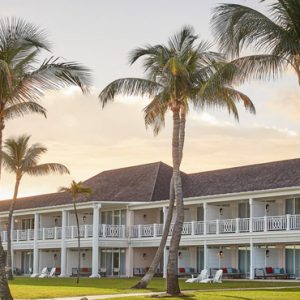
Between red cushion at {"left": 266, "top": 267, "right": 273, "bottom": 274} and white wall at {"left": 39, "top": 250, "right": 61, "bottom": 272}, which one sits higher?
white wall at {"left": 39, "top": 250, "right": 61, "bottom": 272}

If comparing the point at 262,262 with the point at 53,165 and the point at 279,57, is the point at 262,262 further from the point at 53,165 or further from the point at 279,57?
the point at 279,57

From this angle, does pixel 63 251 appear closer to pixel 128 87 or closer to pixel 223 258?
pixel 223 258

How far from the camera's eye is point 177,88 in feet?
97.8

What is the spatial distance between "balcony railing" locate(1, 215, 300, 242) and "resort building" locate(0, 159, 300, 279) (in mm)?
54

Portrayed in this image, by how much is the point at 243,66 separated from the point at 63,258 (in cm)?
3158

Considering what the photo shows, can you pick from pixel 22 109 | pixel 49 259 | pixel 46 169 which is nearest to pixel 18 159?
pixel 46 169

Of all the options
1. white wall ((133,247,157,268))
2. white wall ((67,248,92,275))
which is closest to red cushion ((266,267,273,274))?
white wall ((133,247,157,268))

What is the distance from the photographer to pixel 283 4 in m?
22.5

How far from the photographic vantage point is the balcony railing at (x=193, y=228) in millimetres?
41581

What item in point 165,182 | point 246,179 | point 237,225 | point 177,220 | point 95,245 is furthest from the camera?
point 165,182

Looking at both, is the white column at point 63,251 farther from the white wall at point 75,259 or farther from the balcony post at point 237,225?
the balcony post at point 237,225

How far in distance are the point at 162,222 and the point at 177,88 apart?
76.3 ft

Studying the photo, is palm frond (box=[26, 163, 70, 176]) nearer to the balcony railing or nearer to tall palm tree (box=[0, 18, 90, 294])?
the balcony railing

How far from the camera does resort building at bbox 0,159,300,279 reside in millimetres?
43031
